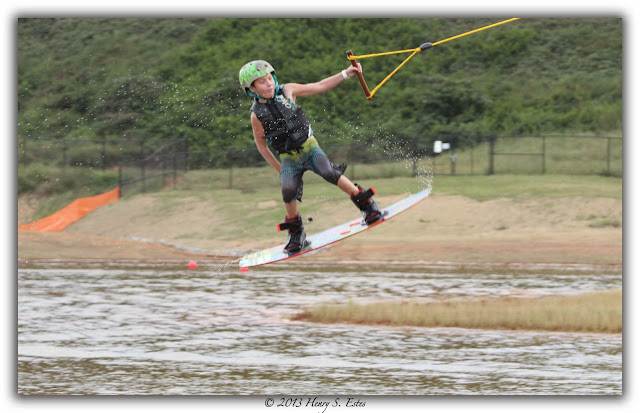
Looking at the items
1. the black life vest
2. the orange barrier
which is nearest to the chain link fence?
the orange barrier

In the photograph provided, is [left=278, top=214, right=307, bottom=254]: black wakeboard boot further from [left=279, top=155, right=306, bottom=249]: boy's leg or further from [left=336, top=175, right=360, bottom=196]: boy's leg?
[left=336, top=175, right=360, bottom=196]: boy's leg

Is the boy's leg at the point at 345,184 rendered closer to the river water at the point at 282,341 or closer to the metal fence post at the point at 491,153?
the river water at the point at 282,341

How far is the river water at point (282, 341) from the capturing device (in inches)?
1099

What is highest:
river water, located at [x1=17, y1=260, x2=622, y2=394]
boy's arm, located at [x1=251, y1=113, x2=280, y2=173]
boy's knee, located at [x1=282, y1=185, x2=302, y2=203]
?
boy's arm, located at [x1=251, y1=113, x2=280, y2=173]

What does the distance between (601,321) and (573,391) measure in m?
7.15

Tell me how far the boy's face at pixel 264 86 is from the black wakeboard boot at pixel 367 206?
2368mm

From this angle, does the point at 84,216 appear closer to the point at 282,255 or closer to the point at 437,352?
the point at 437,352

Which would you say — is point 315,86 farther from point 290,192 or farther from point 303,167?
point 290,192

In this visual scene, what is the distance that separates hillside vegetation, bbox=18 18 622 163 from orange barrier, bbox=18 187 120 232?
526 cm

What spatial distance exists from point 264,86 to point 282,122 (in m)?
0.66

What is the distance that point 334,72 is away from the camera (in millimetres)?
63125

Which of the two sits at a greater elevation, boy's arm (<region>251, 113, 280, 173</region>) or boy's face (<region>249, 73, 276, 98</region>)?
boy's face (<region>249, 73, 276, 98</region>)

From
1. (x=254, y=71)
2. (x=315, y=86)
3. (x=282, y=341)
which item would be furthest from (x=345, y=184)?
(x=282, y=341)

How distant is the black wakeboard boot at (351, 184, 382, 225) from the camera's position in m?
17.2
